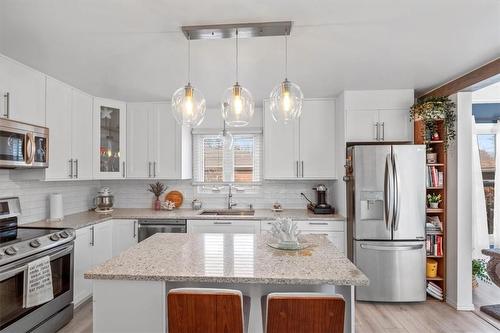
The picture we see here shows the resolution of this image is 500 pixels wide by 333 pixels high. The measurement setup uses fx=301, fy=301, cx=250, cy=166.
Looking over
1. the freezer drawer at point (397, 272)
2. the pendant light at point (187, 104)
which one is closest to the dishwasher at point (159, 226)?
the pendant light at point (187, 104)

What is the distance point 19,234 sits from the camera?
8.46 ft

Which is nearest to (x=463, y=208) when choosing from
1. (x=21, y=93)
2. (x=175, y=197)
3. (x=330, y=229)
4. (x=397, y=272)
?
→ (x=397, y=272)

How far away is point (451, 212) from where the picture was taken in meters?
3.31

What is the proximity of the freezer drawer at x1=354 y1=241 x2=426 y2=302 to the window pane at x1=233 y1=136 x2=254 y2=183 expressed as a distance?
199 centimetres

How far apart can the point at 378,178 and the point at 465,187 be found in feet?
2.93

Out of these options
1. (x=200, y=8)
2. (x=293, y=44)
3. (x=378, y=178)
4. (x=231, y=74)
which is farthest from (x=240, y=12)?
(x=378, y=178)

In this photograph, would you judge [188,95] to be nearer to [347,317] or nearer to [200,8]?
[200,8]

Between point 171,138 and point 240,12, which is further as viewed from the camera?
point 171,138

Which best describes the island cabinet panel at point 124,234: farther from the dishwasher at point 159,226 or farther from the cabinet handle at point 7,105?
the cabinet handle at point 7,105

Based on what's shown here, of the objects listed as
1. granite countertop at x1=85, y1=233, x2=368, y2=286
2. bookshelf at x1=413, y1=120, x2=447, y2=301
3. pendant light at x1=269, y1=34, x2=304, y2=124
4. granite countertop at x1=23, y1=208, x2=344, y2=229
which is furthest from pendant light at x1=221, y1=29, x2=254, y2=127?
bookshelf at x1=413, y1=120, x2=447, y2=301

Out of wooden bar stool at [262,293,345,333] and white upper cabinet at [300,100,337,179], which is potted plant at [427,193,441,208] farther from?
wooden bar stool at [262,293,345,333]

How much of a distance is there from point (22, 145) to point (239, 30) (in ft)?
6.95

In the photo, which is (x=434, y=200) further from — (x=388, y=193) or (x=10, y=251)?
(x=10, y=251)

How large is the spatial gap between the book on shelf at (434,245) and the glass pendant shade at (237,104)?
2728 mm
